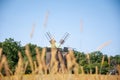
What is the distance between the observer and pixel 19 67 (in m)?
1.47

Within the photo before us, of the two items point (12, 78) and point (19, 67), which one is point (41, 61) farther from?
point (12, 78)

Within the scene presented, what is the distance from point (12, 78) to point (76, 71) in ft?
1.63

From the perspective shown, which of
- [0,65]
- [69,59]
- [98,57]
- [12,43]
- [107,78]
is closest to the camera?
[0,65]

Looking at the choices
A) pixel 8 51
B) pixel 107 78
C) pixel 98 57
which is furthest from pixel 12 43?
pixel 107 78

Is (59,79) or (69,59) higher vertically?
(69,59)

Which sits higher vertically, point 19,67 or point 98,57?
point 98,57

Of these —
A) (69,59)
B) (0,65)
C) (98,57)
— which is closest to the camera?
(0,65)

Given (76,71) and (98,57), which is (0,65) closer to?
(76,71)

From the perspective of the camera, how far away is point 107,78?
236cm

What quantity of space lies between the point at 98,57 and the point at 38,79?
53.1 m

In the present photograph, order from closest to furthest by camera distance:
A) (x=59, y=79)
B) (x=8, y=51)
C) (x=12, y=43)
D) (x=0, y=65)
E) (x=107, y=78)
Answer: (x=0, y=65), (x=59, y=79), (x=107, y=78), (x=8, y=51), (x=12, y=43)

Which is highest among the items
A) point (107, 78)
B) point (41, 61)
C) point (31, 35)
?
point (31, 35)

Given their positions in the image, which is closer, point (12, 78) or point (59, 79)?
point (12, 78)

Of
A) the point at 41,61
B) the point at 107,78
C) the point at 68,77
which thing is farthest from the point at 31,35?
the point at 107,78
